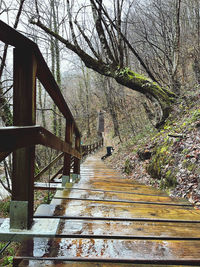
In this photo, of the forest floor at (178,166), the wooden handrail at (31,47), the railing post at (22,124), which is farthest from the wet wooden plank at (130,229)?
the wooden handrail at (31,47)

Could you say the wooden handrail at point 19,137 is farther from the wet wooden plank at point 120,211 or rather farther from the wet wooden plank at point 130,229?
the wet wooden plank at point 120,211

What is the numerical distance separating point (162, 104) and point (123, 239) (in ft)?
24.6

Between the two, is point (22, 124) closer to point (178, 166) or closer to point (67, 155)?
point (67, 155)

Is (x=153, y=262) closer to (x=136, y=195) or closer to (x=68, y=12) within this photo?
(x=136, y=195)

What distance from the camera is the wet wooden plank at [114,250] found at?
130 cm

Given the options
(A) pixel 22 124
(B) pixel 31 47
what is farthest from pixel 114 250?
(B) pixel 31 47

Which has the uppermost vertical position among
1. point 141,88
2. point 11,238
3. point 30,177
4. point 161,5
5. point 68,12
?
point 161,5

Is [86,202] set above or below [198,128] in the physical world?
below

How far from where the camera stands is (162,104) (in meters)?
8.31

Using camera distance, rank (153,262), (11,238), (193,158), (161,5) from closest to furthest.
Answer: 1. (153,262)
2. (11,238)
3. (193,158)
4. (161,5)

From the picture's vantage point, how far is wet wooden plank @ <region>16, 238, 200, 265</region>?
1305 millimetres

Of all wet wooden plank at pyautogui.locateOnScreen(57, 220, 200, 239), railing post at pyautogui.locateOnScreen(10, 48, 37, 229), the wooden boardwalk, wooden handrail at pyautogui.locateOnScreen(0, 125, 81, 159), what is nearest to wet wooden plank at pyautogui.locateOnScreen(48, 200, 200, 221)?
the wooden boardwalk

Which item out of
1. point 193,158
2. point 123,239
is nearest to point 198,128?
point 193,158

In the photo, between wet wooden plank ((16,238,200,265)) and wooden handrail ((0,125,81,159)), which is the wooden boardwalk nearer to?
wet wooden plank ((16,238,200,265))
